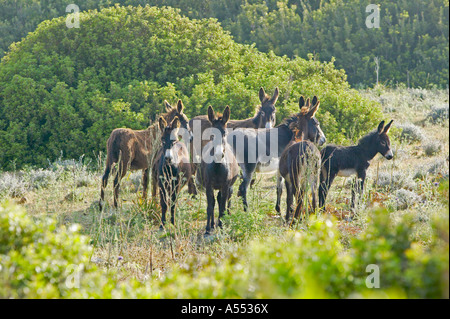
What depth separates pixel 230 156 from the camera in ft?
28.2

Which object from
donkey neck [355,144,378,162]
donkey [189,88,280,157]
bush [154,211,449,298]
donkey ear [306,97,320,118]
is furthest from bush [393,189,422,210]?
bush [154,211,449,298]

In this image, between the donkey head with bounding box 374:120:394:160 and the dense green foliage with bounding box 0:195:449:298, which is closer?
the dense green foliage with bounding box 0:195:449:298

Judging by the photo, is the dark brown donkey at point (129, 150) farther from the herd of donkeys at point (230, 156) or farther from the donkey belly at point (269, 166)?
the donkey belly at point (269, 166)

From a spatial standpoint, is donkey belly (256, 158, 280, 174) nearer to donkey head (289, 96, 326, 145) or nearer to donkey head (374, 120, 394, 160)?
donkey head (289, 96, 326, 145)

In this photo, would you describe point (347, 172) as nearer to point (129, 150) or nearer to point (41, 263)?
point (129, 150)

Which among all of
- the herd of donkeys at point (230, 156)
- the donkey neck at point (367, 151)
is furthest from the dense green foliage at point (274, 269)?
the donkey neck at point (367, 151)

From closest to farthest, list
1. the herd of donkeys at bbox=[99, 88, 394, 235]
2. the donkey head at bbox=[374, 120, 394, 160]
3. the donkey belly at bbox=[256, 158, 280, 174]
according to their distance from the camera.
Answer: the herd of donkeys at bbox=[99, 88, 394, 235] < the donkey head at bbox=[374, 120, 394, 160] < the donkey belly at bbox=[256, 158, 280, 174]

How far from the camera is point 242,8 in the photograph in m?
29.8

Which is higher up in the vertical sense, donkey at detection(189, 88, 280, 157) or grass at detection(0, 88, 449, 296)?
donkey at detection(189, 88, 280, 157)

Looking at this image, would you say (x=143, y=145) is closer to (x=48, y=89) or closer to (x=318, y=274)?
(x=48, y=89)

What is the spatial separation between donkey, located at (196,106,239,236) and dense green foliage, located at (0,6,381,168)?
17.9 ft

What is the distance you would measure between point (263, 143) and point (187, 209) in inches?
73.8

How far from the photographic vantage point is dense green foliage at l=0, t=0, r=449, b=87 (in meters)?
24.9
